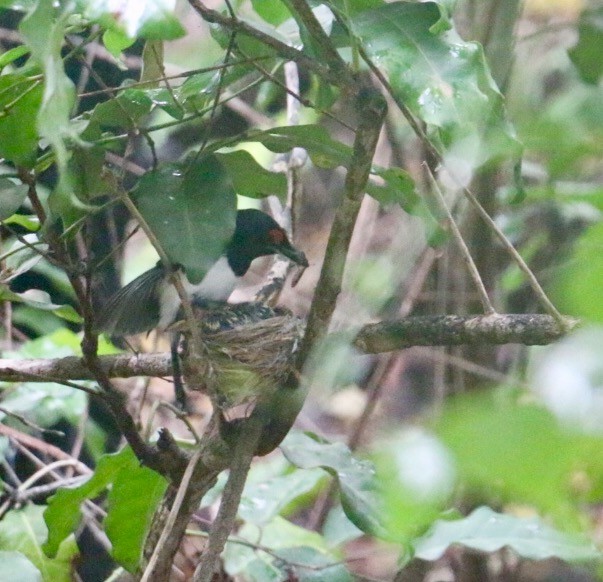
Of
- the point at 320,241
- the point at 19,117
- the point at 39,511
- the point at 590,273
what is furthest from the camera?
the point at 320,241

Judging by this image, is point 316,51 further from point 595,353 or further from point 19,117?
point 595,353

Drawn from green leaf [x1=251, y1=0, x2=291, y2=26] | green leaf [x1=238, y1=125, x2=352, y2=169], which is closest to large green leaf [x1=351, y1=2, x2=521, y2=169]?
green leaf [x1=238, y1=125, x2=352, y2=169]

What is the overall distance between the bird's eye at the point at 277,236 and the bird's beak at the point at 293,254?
0.05ft

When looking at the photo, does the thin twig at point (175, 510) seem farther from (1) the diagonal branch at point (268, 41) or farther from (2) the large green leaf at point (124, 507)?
(1) the diagonal branch at point (268, 41)

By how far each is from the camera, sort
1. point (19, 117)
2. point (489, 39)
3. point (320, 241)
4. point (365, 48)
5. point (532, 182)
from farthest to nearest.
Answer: point (320, 241) → point (532, 182) → point (489, 39) → point (19, 117) → point (365, 48)

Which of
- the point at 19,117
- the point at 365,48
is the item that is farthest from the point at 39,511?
the point at 365,48

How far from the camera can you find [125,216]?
116 inches

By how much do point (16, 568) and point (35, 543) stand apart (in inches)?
14.7

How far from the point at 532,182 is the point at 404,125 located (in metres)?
0.62

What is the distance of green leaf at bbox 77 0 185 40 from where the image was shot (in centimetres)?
77

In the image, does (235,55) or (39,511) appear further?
(39,511)

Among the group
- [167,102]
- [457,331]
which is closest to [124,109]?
[167,102]

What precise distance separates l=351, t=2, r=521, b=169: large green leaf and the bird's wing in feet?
2.55

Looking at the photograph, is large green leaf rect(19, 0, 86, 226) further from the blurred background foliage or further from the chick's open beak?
the chick's open beak
